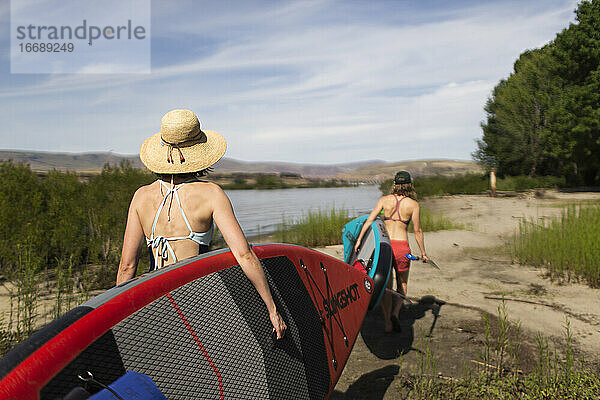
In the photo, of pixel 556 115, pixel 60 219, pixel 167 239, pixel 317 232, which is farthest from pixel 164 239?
pixel 556 115

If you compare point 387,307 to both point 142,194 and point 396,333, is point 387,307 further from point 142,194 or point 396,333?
point 142,194

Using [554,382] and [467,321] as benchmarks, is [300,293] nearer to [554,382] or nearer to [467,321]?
[554,382]

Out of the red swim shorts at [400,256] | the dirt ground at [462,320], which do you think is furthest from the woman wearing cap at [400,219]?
the dirt ground at [462,320]

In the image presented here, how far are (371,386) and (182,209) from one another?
2.55 metres

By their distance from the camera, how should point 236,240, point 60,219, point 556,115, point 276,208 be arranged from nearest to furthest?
point 236,240 < point 60,219 < point 556,115 < point 276,208

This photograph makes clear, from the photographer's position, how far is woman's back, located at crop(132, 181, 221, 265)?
7.84 ft

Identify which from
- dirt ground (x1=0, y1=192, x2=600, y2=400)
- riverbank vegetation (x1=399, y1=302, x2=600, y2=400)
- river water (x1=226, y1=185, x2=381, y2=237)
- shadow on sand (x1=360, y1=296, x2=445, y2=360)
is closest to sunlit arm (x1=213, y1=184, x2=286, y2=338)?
dirt ground (x1=0, y1=192, x2=600, y2=400)

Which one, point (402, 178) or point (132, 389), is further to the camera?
point (402, 178)

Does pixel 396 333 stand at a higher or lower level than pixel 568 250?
lower

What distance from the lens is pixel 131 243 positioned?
2566mm

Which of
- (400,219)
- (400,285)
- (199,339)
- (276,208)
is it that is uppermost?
(400,219)

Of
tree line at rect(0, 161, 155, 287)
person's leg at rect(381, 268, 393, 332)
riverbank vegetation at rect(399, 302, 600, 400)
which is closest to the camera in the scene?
riverbank vegetation at rect(399, 302, 600, 400)

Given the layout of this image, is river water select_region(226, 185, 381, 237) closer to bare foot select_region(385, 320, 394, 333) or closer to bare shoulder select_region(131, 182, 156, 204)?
bare foot select_region(385, 320, 394, 333)

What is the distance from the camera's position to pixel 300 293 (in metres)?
3.09
